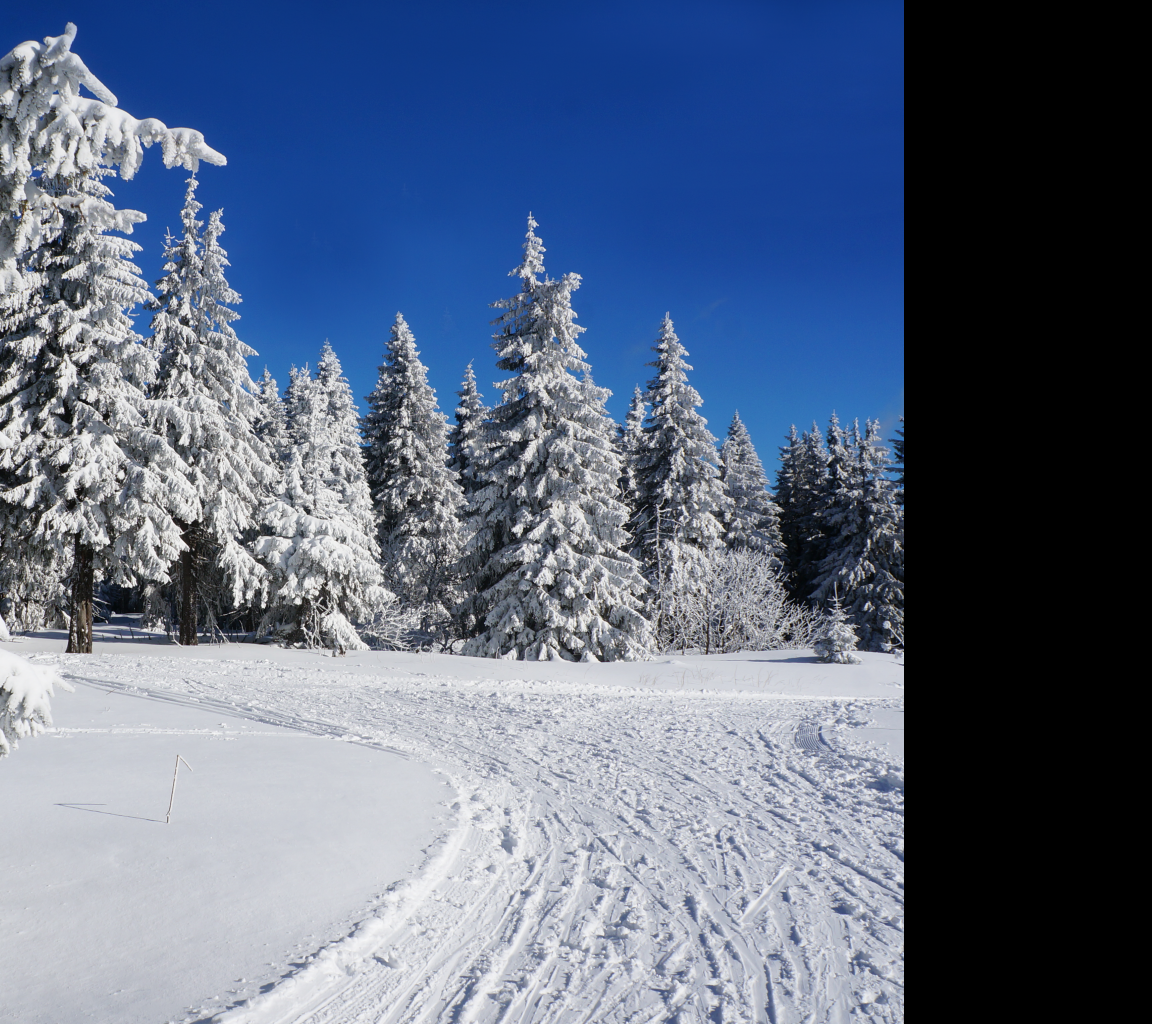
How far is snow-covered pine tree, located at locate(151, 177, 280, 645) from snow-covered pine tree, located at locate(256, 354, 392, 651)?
914 millimetres

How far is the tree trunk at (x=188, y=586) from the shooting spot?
21.4 m

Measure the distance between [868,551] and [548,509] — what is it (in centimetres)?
1718

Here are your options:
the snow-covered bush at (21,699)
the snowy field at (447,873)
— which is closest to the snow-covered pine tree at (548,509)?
the snowy field at (447,873)

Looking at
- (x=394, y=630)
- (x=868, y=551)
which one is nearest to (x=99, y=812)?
(x=394, y=630)

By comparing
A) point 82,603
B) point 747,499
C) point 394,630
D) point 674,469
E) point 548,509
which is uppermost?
point 747,499

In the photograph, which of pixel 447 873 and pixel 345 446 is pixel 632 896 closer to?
pixel 447 873

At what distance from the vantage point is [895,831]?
19.0 ft

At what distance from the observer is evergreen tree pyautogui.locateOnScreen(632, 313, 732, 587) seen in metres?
26.9

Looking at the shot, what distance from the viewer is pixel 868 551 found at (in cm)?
3055

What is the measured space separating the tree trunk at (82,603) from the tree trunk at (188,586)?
110 inches
